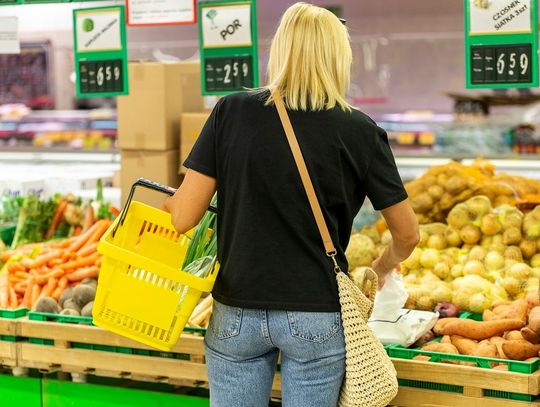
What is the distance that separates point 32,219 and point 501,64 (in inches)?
116

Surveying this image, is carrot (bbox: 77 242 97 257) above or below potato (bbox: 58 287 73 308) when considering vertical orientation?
above

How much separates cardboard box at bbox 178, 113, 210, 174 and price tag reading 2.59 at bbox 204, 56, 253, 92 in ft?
1.18

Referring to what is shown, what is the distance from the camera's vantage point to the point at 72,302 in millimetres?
4234

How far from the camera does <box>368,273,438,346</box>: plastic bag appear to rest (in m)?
3.45

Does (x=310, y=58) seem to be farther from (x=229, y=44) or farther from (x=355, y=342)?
(x=229, y=44)

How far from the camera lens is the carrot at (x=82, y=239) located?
498 centimetres

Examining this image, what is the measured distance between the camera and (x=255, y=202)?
8.82 ft

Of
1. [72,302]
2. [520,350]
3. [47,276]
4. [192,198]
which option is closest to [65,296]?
[72,302]

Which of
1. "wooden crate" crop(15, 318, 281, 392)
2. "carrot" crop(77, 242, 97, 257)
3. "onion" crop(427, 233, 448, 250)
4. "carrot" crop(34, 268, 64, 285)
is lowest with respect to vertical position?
"wooden crate" crop(15, 318, 281, 392)

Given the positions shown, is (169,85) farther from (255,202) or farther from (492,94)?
(492,94)

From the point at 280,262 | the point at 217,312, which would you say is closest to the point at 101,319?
the point at 217,312

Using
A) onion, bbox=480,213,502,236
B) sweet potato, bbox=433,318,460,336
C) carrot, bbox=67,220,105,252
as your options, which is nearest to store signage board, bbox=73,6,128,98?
carrot, bbox=67,220,105,252

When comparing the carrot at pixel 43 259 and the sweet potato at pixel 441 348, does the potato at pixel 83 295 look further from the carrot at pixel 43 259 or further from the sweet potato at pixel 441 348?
the sweet potato at pixel 441 348

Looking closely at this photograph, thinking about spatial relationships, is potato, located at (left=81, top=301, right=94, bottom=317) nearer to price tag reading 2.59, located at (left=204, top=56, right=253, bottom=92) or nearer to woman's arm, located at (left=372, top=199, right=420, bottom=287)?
price tag reading 2.59, located at (left=204, top=56, right=253, bottom=92)
